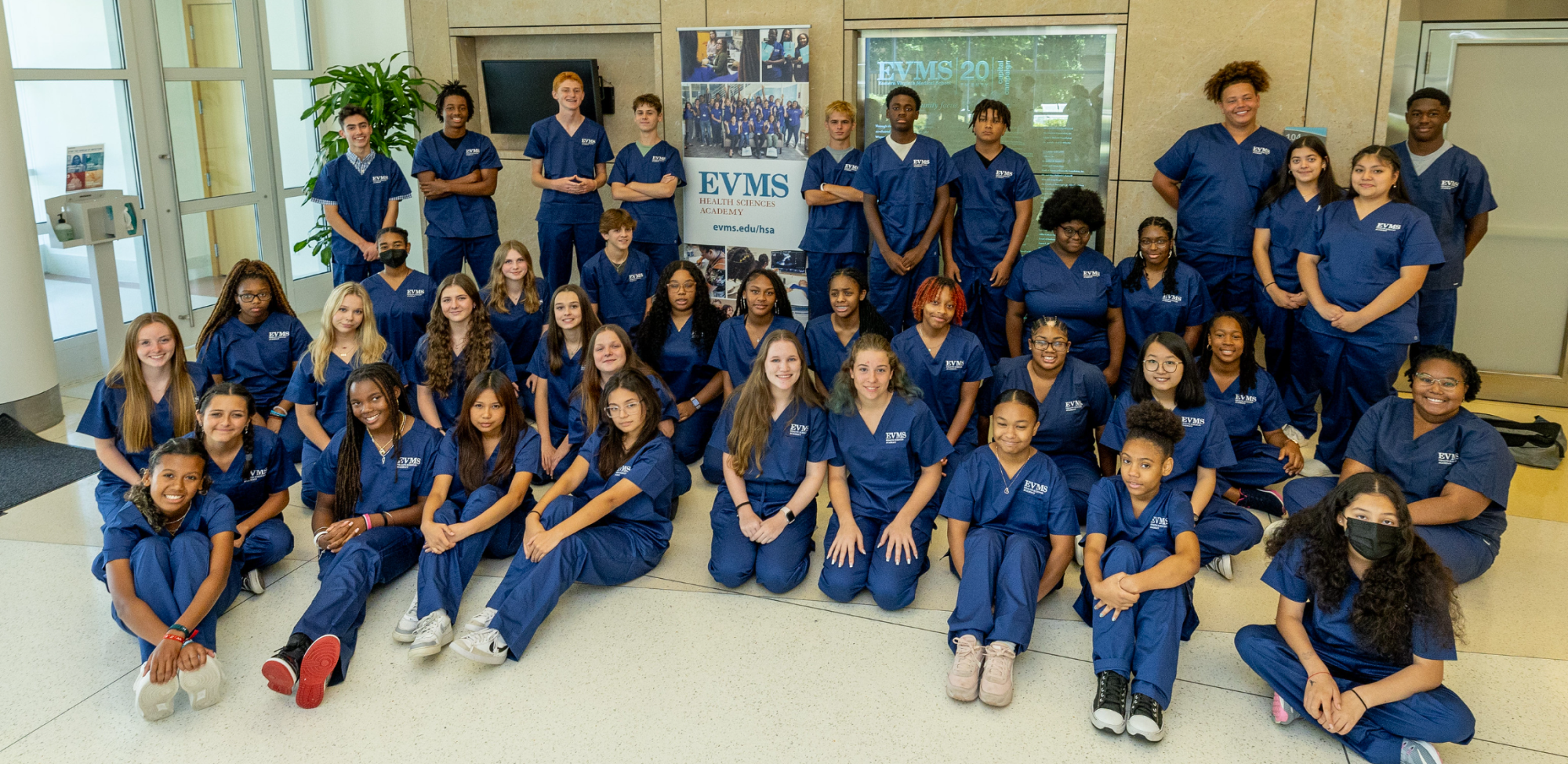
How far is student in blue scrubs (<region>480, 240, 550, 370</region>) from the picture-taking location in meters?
4.82

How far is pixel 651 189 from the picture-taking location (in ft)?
18.8

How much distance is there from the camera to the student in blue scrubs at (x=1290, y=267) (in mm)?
4508

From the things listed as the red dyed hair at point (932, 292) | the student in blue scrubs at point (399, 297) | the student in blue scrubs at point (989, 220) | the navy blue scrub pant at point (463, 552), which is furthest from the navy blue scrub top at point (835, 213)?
the navy blue scrub pant at point (463, 552)

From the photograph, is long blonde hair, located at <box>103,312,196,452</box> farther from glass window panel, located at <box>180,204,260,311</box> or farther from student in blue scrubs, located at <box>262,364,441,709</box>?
glass window panel, located at <box>180,204,260,311</box>

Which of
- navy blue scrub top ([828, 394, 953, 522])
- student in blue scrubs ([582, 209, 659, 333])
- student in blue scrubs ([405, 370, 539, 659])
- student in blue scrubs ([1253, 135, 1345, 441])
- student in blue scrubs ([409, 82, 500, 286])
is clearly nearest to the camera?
student in blue scrubs ([405, 370, 539, 659])

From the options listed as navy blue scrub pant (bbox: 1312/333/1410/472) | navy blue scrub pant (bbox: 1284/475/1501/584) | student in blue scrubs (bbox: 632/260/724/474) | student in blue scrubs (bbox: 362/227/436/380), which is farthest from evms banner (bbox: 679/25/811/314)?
navy blue scrub pant (bbox: 1284/475/1501/584)

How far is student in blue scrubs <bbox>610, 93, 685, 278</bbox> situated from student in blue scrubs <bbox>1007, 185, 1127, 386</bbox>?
6.34 ft

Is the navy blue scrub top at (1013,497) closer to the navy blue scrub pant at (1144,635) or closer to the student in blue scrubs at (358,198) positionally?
the navy blue scrub pant at (1144,635)

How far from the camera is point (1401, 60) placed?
498cm

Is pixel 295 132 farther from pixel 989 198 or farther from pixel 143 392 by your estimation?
pixel 989 198

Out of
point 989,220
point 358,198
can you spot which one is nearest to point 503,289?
point 358,198

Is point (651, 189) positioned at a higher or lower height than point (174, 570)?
higher

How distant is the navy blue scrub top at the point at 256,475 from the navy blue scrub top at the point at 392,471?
161 millimetres

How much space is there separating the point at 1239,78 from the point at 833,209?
73.7 inches
